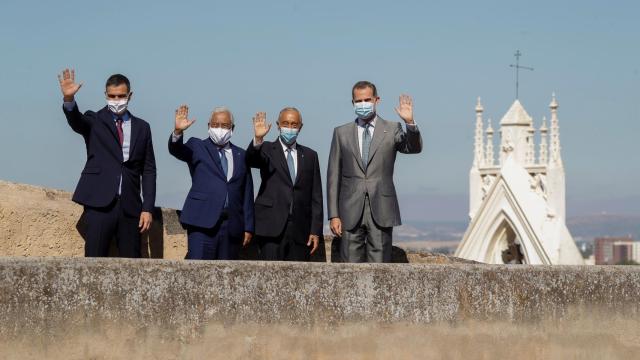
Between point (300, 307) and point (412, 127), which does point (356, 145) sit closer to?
point (412, 127)

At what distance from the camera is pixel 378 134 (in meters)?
9.91

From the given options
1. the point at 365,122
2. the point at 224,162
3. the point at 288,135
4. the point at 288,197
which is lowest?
the point at 288,197

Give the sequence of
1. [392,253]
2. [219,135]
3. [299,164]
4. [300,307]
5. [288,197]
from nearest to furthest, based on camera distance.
A: [300,307] → [219,135] → [288,197] → [299,164] → [392,253]

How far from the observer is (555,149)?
67062 millimetres

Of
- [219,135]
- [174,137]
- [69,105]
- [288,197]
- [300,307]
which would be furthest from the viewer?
[288,197]

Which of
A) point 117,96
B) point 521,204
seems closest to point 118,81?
point 117,96

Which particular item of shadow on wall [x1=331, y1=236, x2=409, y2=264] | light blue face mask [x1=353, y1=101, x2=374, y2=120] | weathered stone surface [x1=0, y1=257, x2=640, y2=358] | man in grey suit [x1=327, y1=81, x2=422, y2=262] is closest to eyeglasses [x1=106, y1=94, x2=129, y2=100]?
man in grey suit [x1=327, y1=81, x2=422, y2=262]

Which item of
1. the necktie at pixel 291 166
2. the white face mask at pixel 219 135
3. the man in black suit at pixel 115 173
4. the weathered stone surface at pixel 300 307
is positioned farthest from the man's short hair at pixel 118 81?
the weathered stone surface at pixel 300 307

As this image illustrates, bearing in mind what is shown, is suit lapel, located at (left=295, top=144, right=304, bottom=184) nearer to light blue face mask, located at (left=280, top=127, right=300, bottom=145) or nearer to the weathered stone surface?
light blue face mask, located at (left=280, top=127, right=300, bottom=145)

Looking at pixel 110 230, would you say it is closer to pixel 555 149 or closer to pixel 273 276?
pixel 273 276

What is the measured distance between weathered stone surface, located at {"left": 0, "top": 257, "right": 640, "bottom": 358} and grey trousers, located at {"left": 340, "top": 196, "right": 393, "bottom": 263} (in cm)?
157

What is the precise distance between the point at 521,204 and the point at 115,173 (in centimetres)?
5693

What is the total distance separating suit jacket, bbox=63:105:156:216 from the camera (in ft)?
30.3

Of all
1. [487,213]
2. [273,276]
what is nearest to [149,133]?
[273,276]
